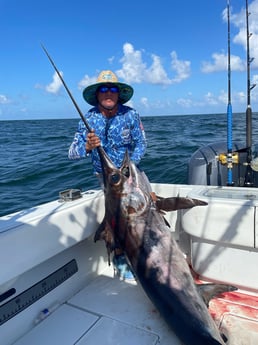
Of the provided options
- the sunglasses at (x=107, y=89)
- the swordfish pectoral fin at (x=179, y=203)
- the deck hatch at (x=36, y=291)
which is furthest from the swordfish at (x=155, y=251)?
the sunglasses at (x=107, y=89)

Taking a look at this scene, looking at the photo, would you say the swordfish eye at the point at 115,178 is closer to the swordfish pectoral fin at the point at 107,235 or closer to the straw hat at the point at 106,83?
the swordfish pectoral fin at the point at 107,235

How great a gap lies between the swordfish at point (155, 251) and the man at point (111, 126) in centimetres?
63

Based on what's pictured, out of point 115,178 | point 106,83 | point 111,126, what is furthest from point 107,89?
point 115,178

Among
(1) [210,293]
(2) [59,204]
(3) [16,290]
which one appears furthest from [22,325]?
(1) [210,293]

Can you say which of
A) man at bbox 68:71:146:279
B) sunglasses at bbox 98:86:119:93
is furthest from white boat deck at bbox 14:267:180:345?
sunglasses at bbox 98:86:119:93

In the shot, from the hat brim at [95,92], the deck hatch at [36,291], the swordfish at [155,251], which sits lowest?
the deck hatch at [36,291]

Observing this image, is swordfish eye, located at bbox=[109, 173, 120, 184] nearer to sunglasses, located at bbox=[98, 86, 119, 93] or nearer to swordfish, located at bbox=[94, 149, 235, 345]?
swordfish, located at bbox=[94, 149, 235, 345]

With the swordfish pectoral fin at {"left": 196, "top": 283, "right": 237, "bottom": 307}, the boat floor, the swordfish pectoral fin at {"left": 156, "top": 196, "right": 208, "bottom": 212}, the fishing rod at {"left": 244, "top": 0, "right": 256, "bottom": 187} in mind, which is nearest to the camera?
the boat floor

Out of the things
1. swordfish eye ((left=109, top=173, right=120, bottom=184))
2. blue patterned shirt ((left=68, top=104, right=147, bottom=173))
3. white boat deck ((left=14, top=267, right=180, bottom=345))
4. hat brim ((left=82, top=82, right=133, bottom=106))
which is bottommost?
white boat deck ((left=14, top=267, right=180, bottom=345))

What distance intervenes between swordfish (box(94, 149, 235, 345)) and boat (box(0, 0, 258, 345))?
232 millimetres

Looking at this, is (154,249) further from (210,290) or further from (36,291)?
(36,291)

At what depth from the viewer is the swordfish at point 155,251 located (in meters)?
2.12

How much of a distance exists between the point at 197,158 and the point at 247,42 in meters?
1.70

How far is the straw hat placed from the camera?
3189 millimetres
